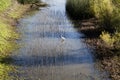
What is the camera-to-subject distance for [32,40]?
76.2ft

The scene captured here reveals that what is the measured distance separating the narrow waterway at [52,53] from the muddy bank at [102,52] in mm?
611

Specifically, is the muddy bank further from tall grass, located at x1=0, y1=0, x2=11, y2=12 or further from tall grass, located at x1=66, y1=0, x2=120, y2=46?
tall grass, located at x1=0, y1=0, x2=11, y2=12

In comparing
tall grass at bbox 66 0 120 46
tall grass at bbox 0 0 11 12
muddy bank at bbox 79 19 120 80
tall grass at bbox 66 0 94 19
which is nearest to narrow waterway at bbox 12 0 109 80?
muddy bank at bbox 79 19 120 80

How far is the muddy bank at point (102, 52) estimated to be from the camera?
18041 mm

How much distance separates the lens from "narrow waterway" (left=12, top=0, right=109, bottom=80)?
17.2 metres

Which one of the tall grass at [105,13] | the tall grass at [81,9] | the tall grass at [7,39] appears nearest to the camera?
the tall grass at [7,39]

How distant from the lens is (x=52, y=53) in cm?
2047

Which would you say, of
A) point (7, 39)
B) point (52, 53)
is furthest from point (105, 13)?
point (7, 39)

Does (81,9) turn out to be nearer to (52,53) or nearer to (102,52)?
(102,52)

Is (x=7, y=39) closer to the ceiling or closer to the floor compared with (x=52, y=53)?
closer to the ceiling

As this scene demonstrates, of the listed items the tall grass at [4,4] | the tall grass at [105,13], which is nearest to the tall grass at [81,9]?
the tall grass at [105,13]

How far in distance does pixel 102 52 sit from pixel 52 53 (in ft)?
12.0

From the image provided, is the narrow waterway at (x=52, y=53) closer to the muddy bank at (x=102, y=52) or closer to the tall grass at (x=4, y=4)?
the muddy bank at (x=102, y=52)

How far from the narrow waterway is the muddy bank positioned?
0.61 m
